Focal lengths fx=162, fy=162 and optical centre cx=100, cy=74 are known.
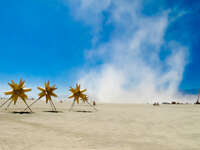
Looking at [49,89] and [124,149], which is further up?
[49,89]

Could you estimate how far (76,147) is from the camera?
13.7 feet

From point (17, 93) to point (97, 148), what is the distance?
10850 mm

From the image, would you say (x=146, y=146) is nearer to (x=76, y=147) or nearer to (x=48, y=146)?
(x=76, y=147)

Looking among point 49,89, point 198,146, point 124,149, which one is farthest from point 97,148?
point 49,89

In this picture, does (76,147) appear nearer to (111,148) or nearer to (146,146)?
(111,148)

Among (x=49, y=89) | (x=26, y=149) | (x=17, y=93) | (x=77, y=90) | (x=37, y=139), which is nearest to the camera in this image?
(x=26, y=149)

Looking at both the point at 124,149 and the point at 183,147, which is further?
the point at 183,147

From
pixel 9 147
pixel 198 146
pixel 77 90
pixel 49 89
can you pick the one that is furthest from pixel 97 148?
pixel 77 90

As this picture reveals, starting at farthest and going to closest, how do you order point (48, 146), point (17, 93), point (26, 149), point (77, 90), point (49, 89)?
point (77, 90) < point (49, 89) < point (17, 93) < point (48, 146) < point (26, 149)

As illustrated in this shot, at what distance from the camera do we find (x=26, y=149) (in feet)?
12.4

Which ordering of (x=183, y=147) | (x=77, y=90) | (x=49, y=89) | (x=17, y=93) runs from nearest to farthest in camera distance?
(x=183, y=147) < (x=17, y=93) < (x=49, y=89) < (x=77, y=90)

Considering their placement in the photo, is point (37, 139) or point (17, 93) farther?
point (17, 93)

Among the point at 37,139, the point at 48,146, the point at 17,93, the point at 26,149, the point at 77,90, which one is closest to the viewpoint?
the point at 26,149

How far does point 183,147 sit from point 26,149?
13.3 ft
